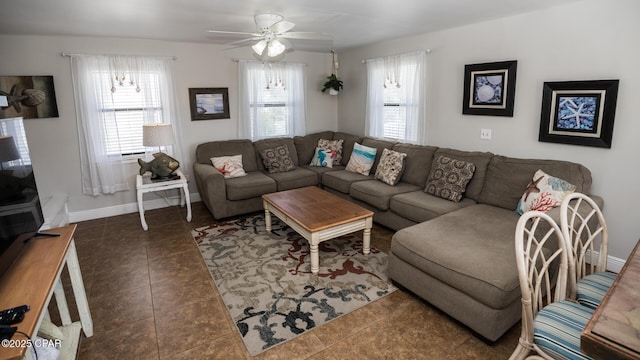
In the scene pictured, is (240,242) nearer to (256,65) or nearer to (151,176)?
(151,176)

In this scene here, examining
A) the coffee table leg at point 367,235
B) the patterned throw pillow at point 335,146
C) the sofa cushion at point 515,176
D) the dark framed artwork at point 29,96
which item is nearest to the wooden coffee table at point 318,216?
the coffee table leg at point 367,235

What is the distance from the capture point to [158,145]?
4.02 m

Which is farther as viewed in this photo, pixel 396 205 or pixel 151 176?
pixel 151 176

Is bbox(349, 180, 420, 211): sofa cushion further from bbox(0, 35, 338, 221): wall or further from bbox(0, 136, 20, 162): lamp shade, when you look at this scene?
bbox(0, 136, 20, 162): lamp shade

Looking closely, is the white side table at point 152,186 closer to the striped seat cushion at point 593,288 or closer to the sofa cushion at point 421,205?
the sofa cushion at point 421,205

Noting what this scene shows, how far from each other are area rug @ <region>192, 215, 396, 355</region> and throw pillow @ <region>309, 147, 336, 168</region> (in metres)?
1.48

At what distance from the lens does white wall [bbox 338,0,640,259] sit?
2604mm

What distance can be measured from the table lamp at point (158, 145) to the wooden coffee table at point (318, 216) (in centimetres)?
137

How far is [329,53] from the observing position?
18.4ft

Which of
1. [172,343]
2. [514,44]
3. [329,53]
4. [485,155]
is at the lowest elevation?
[172,343]

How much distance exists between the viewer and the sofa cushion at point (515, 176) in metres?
2.78

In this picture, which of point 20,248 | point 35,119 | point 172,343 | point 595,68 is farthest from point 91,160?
point 595,68

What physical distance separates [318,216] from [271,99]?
2767 millimetres

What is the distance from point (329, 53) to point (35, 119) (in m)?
4.11
